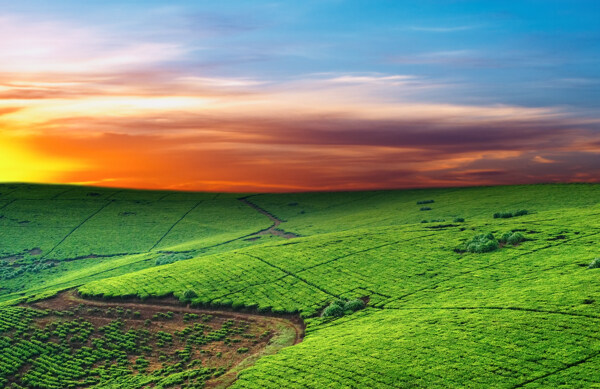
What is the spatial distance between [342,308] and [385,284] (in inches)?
333

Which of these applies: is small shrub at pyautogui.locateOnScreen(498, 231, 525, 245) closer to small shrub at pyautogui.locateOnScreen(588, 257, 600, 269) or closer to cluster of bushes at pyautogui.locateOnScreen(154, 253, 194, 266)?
small shrub at pyautogui.locateOnScreen(588, 257, 600, 269)


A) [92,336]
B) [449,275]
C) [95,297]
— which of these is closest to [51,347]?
[92,336]

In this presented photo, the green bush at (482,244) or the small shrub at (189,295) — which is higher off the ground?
the green bush at (482,244)

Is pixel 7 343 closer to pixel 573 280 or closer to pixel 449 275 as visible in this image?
pixel 449 275

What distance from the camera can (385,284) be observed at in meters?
65.9

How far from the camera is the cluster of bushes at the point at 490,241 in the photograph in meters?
71.1

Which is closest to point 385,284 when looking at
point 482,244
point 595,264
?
point 482,244

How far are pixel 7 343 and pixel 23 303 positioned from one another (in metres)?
13.9

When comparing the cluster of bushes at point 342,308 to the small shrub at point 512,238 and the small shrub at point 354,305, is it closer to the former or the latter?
the small shrub at point 354,305

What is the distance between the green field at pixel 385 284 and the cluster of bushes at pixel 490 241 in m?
0.44

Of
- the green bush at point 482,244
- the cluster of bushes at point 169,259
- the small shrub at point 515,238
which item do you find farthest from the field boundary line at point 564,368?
the cluster of bushes at point 169,259

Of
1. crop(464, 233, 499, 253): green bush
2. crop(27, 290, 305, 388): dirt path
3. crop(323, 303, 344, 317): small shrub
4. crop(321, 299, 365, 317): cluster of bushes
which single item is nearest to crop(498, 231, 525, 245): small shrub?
crop(464, 233, 499, 253): green bush

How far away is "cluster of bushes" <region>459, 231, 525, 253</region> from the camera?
71.1 metres

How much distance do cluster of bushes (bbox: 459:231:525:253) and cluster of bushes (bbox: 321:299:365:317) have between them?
21249 mm
